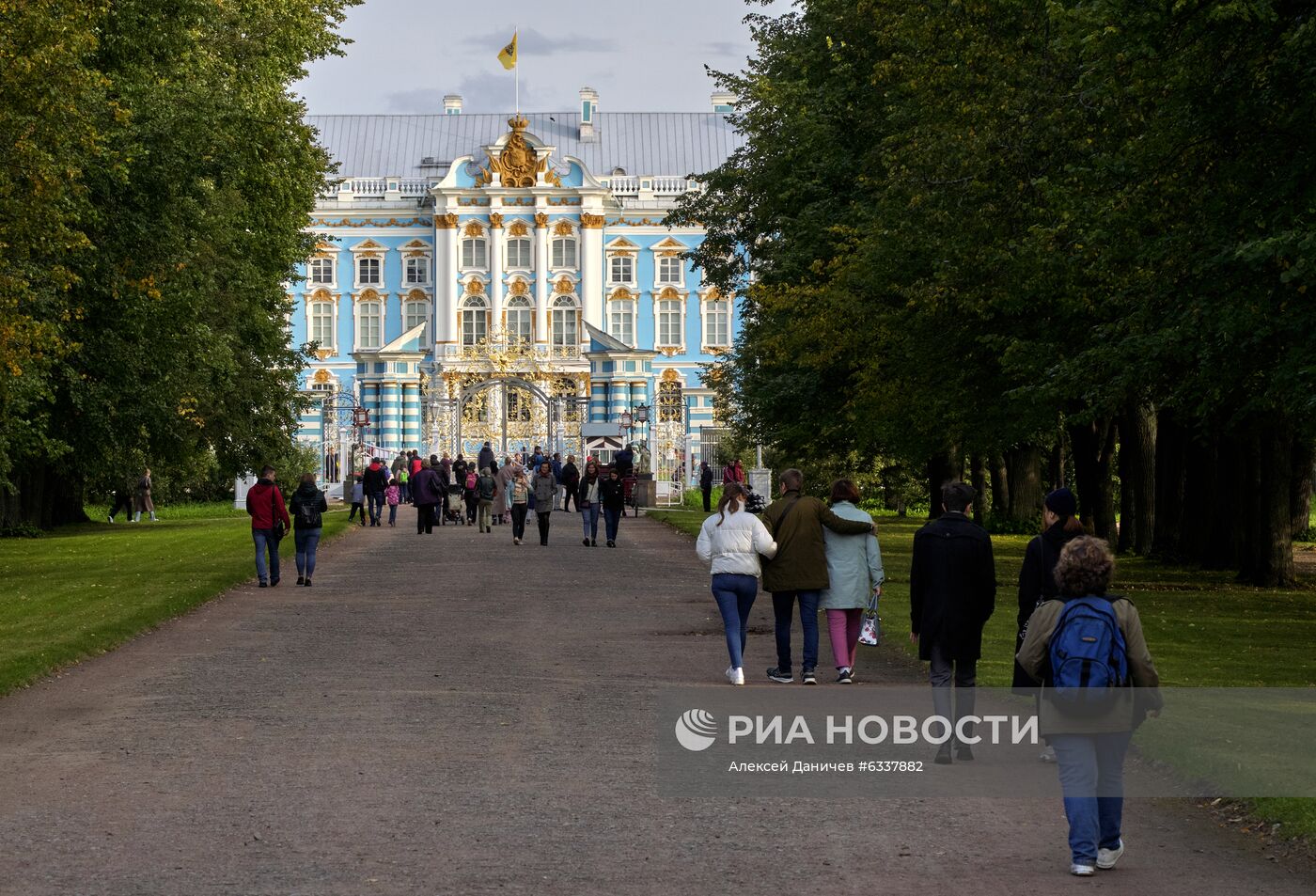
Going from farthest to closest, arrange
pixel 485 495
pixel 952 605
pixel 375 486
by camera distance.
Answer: pixel 375 486 → pixel 485 495 → pixel 952 605

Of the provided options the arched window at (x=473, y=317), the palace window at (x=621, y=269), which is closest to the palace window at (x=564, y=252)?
the palace window at (x=621, y=269)

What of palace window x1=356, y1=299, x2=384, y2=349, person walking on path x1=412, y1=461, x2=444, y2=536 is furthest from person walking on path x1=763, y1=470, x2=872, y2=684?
palace window x1=356, y1=299, x2=384, y2=349

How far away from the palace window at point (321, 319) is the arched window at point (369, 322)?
4.41 feet

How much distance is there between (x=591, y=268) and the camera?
9800cm

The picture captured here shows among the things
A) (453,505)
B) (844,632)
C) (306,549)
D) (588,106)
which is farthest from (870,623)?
(588,106)

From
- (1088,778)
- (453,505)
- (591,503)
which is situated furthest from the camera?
(453,505)

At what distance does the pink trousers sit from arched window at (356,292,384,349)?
8717 centimetres

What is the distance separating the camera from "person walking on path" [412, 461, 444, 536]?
4119 centimetres

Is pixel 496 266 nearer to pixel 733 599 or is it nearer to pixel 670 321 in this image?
pixel 670 321

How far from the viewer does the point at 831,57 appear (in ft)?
120

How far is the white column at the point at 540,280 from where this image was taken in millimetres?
97625

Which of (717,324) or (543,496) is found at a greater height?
(717,324)

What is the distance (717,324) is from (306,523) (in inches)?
2933

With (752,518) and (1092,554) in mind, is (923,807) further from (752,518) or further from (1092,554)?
(752,518)
